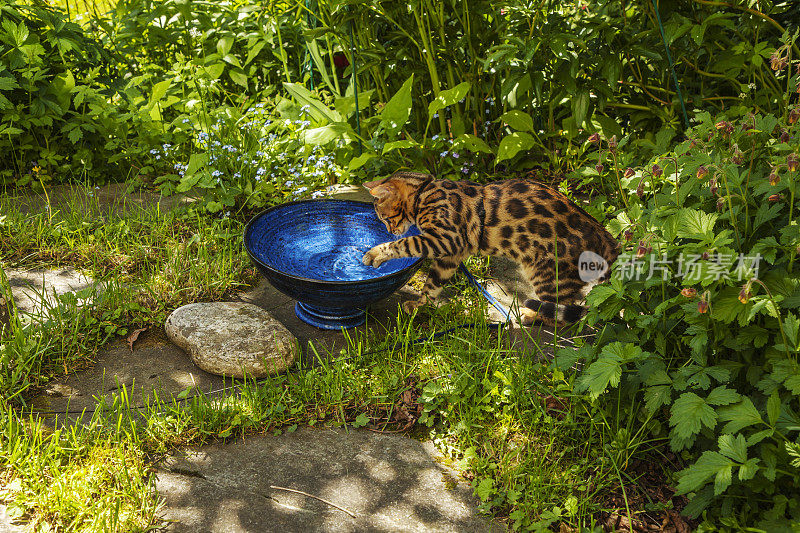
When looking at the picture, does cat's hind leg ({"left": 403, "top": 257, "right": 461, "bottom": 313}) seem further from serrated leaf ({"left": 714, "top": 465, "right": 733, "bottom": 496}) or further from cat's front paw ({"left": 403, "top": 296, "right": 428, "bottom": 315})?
serrated leaf ({"left": 714, "top": 465, "right": 733, "bottom": 496})

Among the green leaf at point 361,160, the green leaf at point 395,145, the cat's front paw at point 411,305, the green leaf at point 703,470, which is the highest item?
the green leaf at point 395,145

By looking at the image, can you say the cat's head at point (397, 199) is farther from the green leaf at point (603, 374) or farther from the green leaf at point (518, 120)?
the green leaf at point (603, 374)

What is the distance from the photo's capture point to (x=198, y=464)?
10.1ft

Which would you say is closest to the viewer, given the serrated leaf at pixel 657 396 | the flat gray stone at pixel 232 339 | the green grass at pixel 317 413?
the serrated leaf at pixel 657 396

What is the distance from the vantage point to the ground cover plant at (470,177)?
8.85 ft

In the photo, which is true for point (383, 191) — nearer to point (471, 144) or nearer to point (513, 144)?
point (471, 144)

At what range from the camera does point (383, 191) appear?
4102mm

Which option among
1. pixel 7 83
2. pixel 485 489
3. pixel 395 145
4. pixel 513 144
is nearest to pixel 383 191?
pixel 395 145

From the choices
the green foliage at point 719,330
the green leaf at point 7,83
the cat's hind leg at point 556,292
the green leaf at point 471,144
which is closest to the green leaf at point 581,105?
the green leaf at point 471,144

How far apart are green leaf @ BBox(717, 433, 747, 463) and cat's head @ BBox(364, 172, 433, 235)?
2.32 meters

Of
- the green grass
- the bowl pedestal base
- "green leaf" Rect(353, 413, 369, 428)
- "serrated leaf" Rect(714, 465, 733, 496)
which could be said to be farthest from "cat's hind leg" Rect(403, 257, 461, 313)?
"serrated leaf" Rect(714, 465, 733, 496)

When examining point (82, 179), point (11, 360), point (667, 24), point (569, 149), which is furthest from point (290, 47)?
point (11, 360)

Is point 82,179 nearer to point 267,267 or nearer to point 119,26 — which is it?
point 119,26

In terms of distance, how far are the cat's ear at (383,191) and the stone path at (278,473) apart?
A: 0.99 metres
